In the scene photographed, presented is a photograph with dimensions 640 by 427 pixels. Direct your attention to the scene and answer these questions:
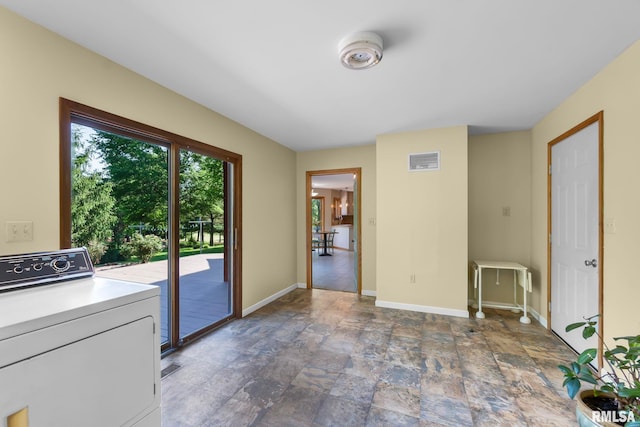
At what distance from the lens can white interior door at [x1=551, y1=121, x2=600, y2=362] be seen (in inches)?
91.7

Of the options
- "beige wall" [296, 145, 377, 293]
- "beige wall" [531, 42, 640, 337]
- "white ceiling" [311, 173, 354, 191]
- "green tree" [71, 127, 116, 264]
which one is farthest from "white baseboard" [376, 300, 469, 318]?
"white ceiling" [311, 173, 354, 191]

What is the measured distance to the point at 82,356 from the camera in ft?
3.43

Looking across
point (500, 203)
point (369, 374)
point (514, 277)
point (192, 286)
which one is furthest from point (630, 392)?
point (192, 286)

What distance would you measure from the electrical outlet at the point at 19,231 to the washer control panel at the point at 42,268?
0.27 metres

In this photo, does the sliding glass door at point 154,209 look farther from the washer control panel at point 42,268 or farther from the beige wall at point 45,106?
the washer control panel at point 42,268

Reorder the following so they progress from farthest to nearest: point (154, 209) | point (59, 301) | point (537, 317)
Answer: point (537, 317)
point (154, 209)
point (59, 301)

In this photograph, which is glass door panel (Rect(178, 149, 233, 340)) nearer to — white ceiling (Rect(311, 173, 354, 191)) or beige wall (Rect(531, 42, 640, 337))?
white ceiling (Rect(311, 173, 354, 191))

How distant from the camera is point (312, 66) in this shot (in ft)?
7.02

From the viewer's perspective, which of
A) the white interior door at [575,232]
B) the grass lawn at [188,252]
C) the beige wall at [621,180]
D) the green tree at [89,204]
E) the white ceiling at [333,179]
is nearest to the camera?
the beige wall at [621,180]

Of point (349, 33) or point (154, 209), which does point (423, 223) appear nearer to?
point (349, 33)

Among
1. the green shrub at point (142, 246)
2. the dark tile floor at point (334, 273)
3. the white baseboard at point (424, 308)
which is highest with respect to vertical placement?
the green shrub at point (142, 246)

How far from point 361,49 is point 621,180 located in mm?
2157

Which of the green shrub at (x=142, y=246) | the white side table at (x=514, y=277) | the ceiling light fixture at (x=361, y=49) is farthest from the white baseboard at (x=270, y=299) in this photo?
the ceiling light fixture at (x=361, y=49)

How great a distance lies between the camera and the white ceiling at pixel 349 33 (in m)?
1.54
